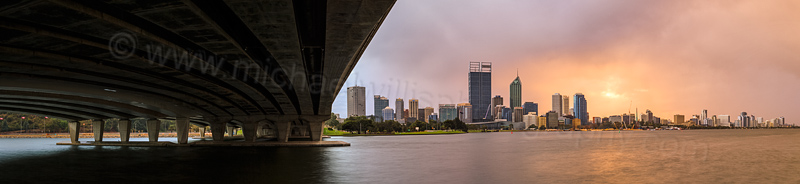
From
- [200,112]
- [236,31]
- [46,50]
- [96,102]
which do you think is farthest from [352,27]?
[200,112]

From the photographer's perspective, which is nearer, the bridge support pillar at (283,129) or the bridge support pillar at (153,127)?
the bridge support pillar at (283,129)

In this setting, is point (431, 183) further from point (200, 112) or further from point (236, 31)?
point (200, 112)

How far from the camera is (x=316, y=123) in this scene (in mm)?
76562

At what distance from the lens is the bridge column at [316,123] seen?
74938mm

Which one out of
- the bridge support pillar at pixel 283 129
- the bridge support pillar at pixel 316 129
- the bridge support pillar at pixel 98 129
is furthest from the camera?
the bridge support pillar at pixel 98 129

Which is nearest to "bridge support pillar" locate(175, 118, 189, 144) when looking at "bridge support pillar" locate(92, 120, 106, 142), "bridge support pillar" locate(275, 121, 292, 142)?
"bridge support pillar" locate(275, 121, 292, 142)

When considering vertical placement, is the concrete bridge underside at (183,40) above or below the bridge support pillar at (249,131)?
above

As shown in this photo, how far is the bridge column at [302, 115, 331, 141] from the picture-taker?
74938mm

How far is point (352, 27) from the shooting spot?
1989 centimetres

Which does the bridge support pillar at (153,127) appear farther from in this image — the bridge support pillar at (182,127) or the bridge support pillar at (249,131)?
the bridge support pillar at (249,131)

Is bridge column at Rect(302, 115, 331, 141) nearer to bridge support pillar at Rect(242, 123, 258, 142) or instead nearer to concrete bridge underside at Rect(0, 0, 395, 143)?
bridge support pillar at Rect(242, 123, 258, 142)

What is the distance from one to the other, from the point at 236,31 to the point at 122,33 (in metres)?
4.70

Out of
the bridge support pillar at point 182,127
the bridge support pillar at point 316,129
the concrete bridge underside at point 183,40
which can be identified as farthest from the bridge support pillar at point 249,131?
the concrete bridge underside at point 183,40

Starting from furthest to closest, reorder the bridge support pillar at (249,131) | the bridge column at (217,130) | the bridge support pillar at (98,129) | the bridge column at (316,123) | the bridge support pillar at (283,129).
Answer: the bridge support pillar at (98,129) < the bridge column at (217,130) < the bridge support pillar at (249,131) < the bridge support pillar at (283,129) < the bridge column at (316,123)
